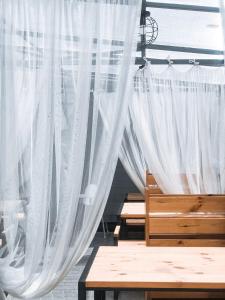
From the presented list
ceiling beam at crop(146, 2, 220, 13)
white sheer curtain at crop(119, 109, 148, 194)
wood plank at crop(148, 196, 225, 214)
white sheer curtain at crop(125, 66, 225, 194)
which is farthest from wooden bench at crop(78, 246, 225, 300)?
ceiling beam at crop(146, 2, 220, 13)

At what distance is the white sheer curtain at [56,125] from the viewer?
1646mm

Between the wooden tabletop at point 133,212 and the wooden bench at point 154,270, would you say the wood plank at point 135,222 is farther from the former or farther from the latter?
the wooden bench at point 154,270

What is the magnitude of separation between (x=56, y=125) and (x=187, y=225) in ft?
4.97

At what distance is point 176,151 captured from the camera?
12.7ft

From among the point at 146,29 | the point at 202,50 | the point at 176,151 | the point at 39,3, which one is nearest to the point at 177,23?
the point at 202,50

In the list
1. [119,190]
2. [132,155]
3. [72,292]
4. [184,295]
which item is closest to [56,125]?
[184,295]

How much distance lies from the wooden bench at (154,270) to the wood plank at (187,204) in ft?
1.94

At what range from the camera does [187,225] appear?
112 inches

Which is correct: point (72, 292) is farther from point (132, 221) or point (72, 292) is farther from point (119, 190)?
point (119, 190)

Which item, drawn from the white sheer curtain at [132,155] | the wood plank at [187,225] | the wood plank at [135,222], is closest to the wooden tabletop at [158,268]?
the wood plank at [187,225]

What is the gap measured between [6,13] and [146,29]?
233cm

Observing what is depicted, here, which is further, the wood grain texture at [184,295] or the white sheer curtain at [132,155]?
the white sheer curtain at [132,155]

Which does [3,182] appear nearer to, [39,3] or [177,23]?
[39,3]

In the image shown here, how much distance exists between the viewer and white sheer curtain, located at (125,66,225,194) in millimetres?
3701
